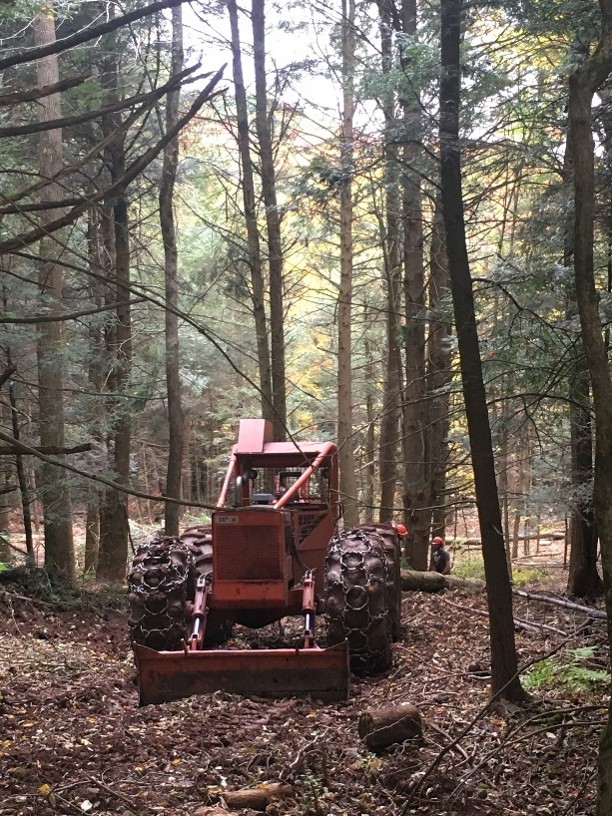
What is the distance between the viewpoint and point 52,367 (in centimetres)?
1049

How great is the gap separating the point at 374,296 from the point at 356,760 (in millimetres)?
16230

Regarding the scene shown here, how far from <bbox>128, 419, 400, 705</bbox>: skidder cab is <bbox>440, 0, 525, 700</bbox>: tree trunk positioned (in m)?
1.28

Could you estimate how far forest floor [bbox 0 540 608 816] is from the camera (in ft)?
12.7

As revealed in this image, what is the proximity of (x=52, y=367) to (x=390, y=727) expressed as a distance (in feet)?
24.7

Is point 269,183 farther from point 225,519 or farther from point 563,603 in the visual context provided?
point 563,603

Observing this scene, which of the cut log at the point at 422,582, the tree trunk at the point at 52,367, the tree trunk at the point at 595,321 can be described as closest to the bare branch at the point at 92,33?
the tree trunk at the point at 595,321

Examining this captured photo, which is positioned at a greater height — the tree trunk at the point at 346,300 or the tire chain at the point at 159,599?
the tree trunk at the point at 346,300

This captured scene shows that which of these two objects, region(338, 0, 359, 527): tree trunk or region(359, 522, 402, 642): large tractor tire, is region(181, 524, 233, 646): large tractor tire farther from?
region(338, 0, 359, 527): tree trunk

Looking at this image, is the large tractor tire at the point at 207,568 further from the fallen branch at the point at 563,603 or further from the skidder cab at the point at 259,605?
the fallen branch at the point at 563,603

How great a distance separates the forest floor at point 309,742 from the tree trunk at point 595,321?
0.63 meters

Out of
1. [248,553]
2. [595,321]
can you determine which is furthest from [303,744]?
[595,321]

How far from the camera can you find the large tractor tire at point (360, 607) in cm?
647

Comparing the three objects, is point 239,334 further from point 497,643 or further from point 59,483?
point 497,643

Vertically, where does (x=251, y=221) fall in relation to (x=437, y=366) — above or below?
above
